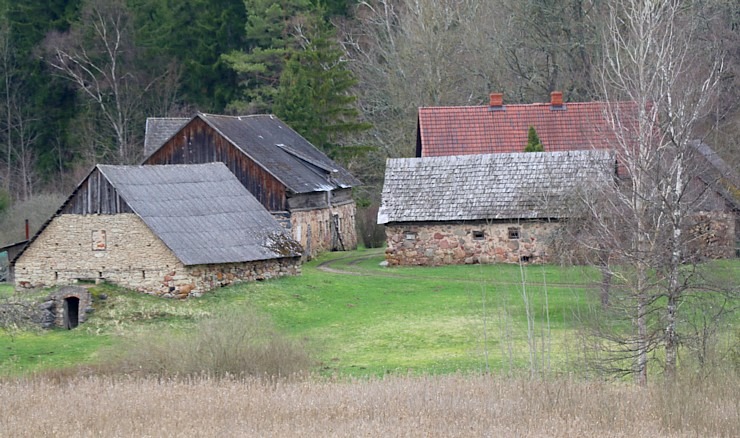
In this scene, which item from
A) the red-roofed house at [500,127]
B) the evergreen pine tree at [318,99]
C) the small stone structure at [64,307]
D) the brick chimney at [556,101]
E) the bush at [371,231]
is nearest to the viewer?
the small stone structure at [64,307]

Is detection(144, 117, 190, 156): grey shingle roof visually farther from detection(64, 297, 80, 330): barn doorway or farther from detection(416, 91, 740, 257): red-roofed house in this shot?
detection(64, 297, 80, 330): barn doorway

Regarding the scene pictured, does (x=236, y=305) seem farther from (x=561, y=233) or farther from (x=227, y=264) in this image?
(x=561, y=233)

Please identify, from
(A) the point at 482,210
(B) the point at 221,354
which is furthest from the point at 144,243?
(A) the point at 482,210

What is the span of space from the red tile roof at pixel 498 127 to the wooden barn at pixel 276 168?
4003 millimetres

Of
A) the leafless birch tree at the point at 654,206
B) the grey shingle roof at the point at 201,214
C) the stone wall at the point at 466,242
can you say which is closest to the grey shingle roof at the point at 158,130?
the grey shingle roof at the point at 201,214

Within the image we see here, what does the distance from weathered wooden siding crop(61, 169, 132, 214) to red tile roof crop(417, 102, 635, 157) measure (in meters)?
15.9

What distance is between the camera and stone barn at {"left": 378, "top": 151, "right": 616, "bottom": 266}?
36719 mm

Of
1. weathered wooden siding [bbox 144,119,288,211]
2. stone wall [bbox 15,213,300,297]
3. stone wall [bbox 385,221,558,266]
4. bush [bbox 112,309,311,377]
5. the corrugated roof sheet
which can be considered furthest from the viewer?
the corrugated roof sheet

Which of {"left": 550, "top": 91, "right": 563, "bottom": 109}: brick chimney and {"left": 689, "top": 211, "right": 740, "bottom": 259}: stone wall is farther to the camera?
{"left": 550, "top": 91, "right": 563, "bottom": 109}: brick chimney

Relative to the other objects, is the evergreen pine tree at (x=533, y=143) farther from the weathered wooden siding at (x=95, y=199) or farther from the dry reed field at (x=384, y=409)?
the dry reed field at (x=384, y=409)

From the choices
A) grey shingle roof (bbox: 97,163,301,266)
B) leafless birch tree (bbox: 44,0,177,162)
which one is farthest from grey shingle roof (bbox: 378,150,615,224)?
leafless birch tree (bbox: 44,0,177,162)

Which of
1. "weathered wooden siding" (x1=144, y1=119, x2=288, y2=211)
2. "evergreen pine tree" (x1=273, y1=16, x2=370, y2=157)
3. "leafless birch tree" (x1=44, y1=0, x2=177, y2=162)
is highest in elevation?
"leafless birch tree" (x1=44, y1=0, x2=177, y2=162)

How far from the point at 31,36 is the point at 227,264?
3440cm

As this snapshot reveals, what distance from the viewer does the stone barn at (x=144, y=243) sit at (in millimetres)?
30656
